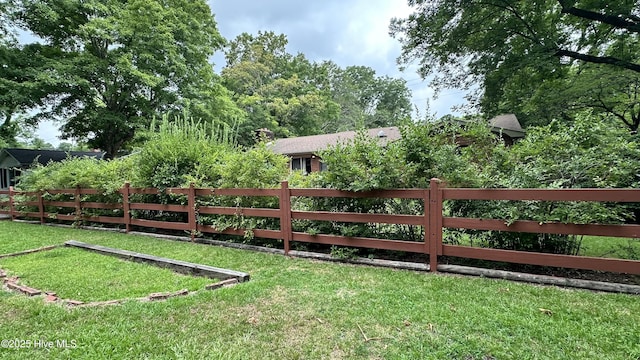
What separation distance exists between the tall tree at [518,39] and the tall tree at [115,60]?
10.6m

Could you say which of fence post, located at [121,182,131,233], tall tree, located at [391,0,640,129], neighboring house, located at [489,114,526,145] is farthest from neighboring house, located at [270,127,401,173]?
fence post, located at [121,182,131,233]

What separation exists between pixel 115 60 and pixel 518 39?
16.2 metres

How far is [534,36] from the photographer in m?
10.0

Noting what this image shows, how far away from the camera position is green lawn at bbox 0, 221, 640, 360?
220 centimetres

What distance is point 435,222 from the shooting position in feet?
12.7

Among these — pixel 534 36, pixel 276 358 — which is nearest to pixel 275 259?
pixel 276 358

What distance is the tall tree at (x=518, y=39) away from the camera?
9445 mm

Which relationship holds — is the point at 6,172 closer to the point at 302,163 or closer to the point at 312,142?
the point at 302,163

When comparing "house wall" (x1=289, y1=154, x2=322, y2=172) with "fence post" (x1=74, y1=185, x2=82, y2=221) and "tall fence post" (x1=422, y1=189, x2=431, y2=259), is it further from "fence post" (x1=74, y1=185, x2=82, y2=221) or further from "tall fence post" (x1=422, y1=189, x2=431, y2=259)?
"tall fence post" (x1=422, y1=189, x2=431, y2=259)

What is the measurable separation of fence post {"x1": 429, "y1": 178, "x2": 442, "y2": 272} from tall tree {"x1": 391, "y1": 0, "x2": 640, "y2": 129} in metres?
8.31

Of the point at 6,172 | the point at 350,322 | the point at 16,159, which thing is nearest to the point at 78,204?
the point at 350,322

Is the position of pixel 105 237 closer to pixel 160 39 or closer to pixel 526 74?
pixel 160 39

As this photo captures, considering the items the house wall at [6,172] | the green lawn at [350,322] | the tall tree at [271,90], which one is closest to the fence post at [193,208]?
the green lawn at [350,322]

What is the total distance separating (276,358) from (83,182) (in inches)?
326
